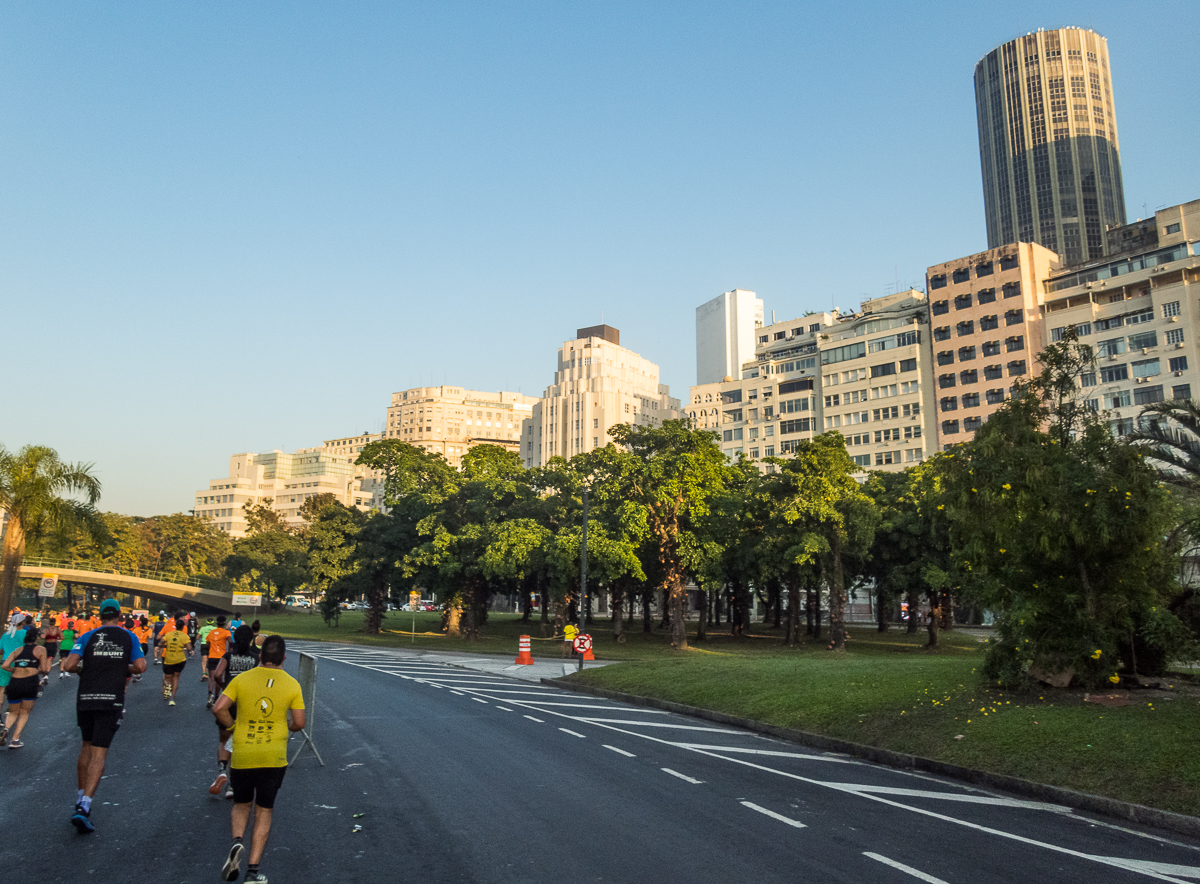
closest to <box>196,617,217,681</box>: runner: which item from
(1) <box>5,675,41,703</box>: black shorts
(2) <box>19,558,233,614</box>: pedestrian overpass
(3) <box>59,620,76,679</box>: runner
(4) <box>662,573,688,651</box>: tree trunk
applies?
(3) <box>59,620,76,679</box>: runner

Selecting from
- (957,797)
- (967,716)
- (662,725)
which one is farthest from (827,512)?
(957,797)

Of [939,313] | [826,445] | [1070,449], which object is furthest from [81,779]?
[939,313]

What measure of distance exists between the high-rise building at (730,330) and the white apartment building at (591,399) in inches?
700

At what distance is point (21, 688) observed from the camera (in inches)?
455

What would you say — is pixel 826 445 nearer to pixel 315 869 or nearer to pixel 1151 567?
pixel 1151 567

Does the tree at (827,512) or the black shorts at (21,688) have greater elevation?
the tree at (827,512)

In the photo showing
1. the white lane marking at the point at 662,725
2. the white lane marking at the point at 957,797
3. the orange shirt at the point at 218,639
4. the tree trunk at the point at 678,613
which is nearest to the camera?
the white lane marking at the point at 957,797

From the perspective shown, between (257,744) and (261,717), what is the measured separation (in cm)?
20

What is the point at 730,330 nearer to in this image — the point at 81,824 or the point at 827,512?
the point at 827,512

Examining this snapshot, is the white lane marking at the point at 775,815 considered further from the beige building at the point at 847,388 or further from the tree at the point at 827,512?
the beige building at the point at 847,388

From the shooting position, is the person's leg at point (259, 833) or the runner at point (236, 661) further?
the runner at point (236, 661)

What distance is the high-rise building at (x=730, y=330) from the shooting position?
619ft

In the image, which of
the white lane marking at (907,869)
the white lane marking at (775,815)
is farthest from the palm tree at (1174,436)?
the white lane marking at (907,869)

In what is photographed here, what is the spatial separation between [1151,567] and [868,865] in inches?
403
